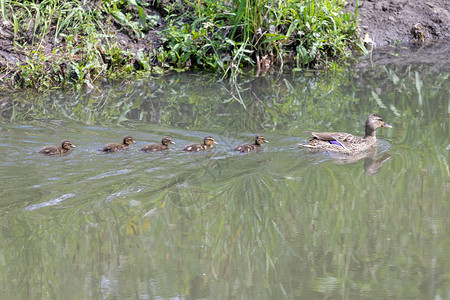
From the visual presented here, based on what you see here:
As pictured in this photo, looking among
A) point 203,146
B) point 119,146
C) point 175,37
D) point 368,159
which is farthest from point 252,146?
point 175,37

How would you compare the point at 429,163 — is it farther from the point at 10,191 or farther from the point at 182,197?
the point at 10,191

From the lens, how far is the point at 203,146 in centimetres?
809

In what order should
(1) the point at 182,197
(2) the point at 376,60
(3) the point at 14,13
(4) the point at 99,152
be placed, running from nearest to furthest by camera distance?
(1) the point at 182,197 < (4) the point at 99,152 < (3) the point at 14,13 < (2) the point at 376,60

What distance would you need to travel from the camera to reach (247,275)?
4992 millimetres

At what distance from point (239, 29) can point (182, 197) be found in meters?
5.86

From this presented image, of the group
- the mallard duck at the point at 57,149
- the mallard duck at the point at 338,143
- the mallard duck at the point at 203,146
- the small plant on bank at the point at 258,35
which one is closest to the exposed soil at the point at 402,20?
the small plant on bank at the point at 258,35

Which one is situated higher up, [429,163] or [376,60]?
[376,60]

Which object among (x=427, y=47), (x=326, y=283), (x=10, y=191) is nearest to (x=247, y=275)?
(x=326, y=283)

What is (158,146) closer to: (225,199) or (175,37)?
(225,199)

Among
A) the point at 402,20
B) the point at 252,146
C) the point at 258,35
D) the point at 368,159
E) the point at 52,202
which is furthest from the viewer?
the point at 402,20

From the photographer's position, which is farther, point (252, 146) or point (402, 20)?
point (402, 20)

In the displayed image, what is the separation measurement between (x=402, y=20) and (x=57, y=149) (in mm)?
8722

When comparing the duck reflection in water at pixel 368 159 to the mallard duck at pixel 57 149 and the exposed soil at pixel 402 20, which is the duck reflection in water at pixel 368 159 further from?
the exposed soil at pixel 402 20

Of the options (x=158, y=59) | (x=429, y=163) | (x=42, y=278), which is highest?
(x=158, y=59)
